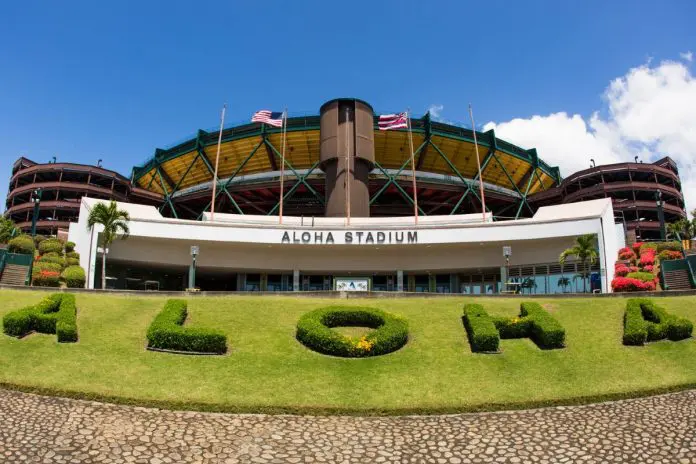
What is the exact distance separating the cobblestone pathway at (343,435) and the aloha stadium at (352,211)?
58.3ft

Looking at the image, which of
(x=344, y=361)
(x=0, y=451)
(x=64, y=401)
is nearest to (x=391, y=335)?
(x=344, y=361)

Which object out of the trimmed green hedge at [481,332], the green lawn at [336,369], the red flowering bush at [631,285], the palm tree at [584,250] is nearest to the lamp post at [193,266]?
the green lawn at [336,369]

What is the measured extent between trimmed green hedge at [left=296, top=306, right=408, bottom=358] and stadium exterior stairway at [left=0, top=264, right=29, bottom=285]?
22343 millimetres

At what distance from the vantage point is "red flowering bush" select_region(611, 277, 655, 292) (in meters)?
31.1

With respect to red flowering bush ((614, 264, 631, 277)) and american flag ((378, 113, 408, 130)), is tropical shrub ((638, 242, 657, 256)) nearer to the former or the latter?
red flowering bush ((614, 264, 631, 277))

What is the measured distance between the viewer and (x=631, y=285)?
31406 millimetres

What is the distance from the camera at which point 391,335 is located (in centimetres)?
2039

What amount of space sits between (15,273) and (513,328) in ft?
99.6

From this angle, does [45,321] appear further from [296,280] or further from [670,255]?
[670,255]

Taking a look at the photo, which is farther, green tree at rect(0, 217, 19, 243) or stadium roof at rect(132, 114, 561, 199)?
stadium roof at rect(132, 114, 561, 199)

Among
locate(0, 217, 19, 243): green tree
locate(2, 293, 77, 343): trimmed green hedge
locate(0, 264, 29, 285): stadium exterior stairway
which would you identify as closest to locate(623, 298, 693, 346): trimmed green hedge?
locate(2, 293, 77, 343): trimmed green hedge

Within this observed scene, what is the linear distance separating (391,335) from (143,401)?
887 cm

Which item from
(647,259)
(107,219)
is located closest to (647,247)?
(647,259)

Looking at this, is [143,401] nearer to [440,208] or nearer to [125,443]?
[125,443]
